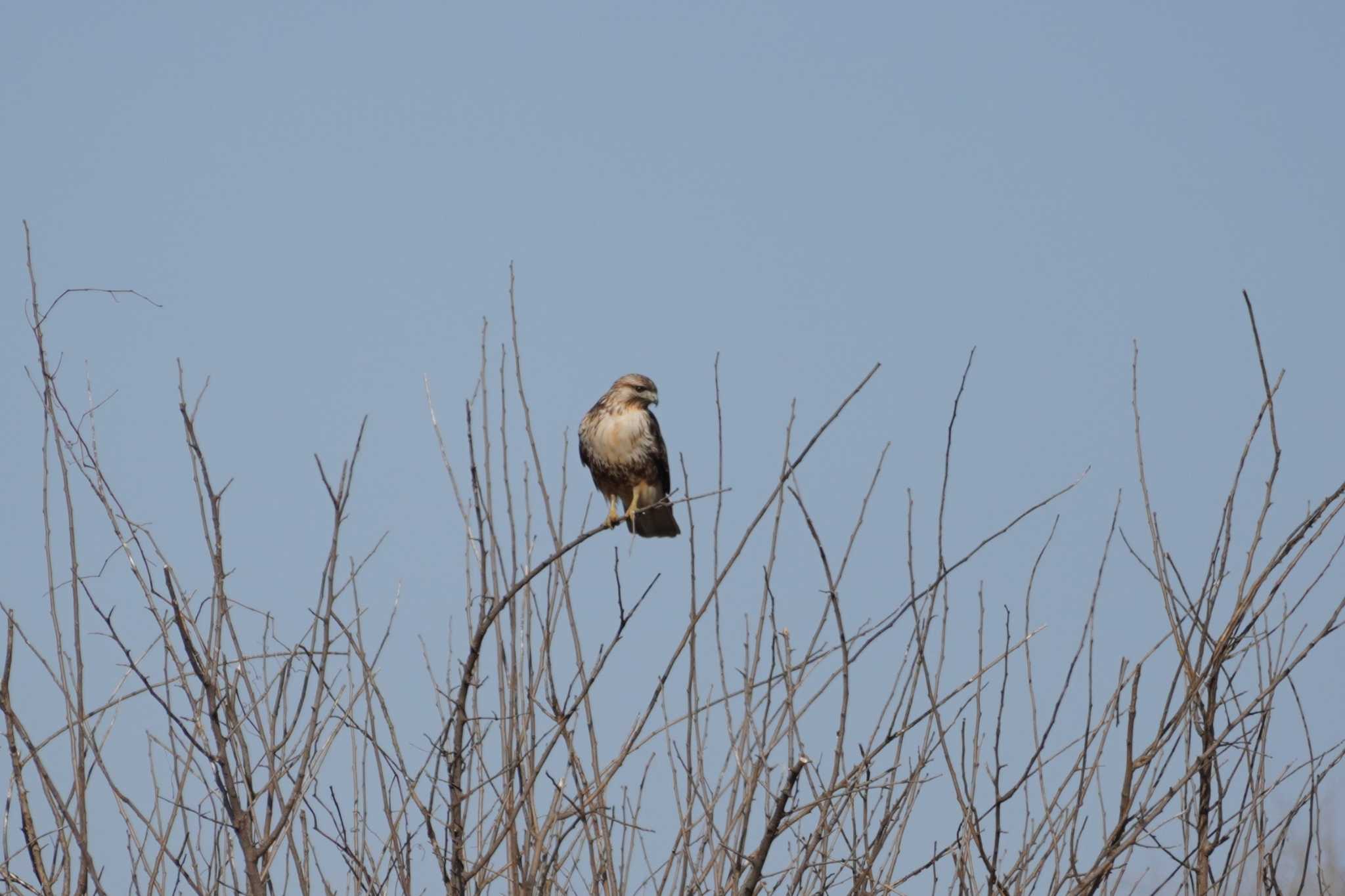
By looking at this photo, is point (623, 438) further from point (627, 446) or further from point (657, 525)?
point (657, 525)

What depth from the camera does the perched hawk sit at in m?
6.84

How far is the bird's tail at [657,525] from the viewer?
23.1 feet

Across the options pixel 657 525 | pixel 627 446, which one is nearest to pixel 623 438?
pixel 627 446

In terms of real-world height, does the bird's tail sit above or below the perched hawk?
below

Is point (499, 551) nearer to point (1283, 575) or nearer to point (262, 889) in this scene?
point (262, 889)

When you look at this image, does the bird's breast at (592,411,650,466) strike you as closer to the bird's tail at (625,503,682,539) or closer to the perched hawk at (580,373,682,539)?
the perched hawk at (580,373,682,539)

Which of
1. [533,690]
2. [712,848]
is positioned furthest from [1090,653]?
[533,690]

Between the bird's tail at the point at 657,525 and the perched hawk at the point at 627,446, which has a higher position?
the perched hawk at the point at 627,446

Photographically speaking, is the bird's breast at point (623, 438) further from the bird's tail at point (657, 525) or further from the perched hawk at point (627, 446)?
the bird's tail at point (657, 525)

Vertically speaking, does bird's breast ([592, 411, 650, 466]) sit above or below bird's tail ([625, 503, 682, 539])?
above

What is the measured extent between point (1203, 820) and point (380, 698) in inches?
65.7

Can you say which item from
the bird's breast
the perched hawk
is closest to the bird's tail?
the perched hawk

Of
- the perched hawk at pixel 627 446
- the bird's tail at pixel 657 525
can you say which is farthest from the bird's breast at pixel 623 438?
the bird's tail at pixel 657 525

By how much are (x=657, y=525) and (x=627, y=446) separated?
1.64 ft
